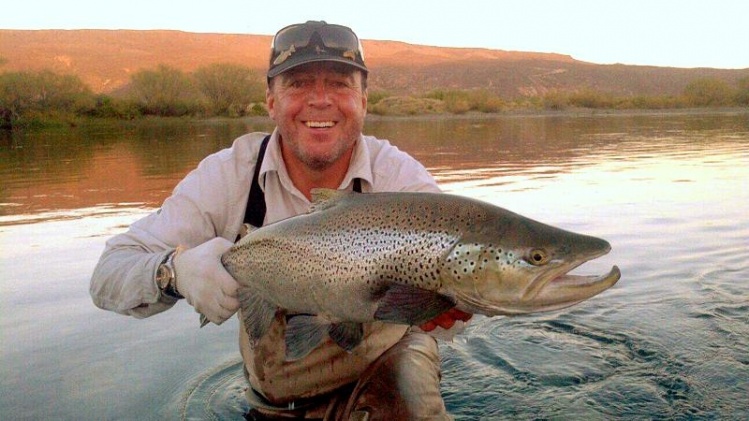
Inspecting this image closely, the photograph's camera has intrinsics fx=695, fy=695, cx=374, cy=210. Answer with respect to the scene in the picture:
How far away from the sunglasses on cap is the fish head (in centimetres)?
152

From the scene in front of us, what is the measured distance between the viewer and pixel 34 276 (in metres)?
7.16

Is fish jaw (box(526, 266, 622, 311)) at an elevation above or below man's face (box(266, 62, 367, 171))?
below

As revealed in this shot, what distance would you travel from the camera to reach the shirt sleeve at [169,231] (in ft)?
11.6

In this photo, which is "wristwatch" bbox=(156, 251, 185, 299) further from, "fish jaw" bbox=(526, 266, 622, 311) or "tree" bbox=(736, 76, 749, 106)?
"tree" bbox=(736, 76, 749, 106)

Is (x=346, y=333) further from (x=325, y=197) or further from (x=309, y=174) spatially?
(x=309, y=174)

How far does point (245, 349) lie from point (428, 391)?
1165mm

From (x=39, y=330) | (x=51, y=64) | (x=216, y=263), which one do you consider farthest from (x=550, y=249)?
(x=51, y=64)

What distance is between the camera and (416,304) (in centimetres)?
287

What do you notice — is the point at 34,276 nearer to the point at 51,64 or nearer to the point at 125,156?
the point at 125,156

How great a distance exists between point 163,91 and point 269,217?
58.8 m

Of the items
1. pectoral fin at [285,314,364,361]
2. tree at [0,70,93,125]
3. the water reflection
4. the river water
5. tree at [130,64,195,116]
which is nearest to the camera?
pectoral fin at [285,314,364,361]

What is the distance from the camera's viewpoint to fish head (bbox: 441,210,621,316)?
2701mm

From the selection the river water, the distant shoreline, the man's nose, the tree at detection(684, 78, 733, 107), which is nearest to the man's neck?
the man's nose

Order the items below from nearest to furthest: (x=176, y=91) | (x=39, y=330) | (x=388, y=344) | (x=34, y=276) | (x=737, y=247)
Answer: (x=388, y=344) < (x=39, y=330) < (x=34, y=276) < (x=737, y=247) < (x=176, y=91)
